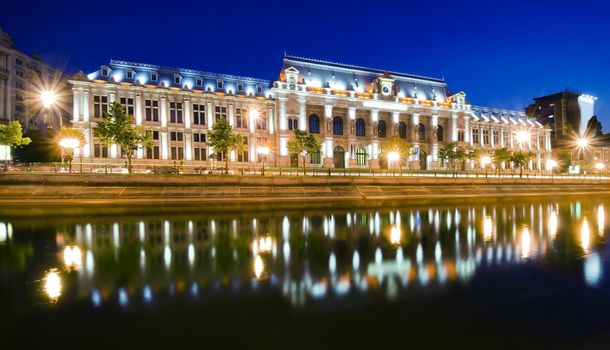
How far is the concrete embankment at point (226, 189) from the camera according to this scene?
33.0 meters

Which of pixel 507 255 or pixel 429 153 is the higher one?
pixel 429 153

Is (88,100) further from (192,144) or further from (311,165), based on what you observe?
(311,165)

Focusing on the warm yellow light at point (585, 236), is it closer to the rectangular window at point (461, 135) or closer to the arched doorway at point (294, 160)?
the arched doorway at point (294, 160)

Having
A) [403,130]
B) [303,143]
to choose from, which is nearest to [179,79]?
[303,143]

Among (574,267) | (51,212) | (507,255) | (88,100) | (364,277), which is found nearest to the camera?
(364,277)

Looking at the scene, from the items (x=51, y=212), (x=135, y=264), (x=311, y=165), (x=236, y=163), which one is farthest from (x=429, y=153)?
(x=135, y=264)

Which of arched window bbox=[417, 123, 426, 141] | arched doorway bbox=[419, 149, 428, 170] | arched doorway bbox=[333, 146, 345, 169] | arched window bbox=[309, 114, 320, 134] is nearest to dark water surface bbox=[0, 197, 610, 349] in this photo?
arched doorway bbox=[333, 146, 345, 169]

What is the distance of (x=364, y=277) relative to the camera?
31.4ft

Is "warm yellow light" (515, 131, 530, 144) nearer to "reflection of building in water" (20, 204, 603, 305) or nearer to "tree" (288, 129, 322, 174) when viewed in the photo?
"tree" (288, 129, 322, 174)

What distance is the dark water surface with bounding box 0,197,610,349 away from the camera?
240 inches

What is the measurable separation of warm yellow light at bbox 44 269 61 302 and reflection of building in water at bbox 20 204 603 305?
1.50 ft

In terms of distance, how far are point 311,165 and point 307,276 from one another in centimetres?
6101

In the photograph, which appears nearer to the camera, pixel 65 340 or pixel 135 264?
pixel 65 340

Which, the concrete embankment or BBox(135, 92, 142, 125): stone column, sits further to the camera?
BBox(135, 92, 142, 125): stone column
